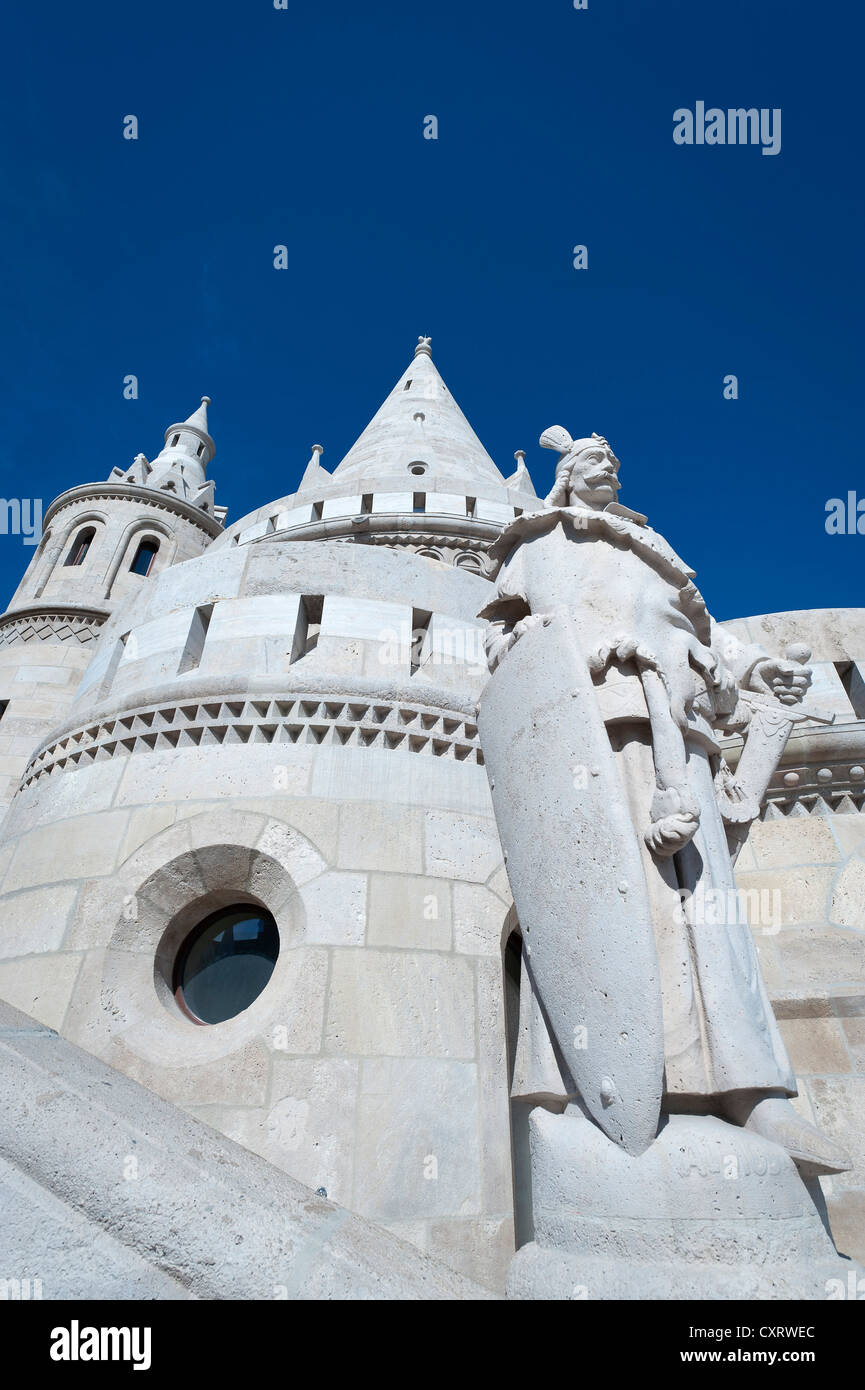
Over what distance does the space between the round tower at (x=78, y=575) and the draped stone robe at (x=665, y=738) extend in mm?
5568

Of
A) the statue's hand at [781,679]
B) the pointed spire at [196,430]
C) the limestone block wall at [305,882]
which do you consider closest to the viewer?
the statue's hand at [781,679]

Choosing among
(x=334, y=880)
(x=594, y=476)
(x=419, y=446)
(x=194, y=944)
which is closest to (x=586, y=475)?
(x=594, y=476)

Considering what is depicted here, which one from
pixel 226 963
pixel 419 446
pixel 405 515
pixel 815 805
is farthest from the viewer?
pixel 419 446

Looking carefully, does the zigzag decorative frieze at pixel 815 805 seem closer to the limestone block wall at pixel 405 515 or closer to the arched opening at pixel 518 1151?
the arched opening at pixel 518 1151

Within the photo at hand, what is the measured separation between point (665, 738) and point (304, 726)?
352 centimetres

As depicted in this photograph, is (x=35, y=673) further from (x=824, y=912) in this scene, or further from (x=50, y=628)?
(x=824, y=912)

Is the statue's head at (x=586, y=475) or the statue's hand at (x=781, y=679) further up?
the statue's head at (x=586, y=475)

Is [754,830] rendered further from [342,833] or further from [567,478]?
[567,478]

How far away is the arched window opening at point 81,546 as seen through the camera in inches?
713

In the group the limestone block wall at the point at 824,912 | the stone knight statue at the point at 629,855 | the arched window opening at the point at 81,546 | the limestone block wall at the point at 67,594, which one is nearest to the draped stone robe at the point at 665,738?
the stone knight statue at the point at 629,855

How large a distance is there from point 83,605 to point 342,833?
11.9 metres

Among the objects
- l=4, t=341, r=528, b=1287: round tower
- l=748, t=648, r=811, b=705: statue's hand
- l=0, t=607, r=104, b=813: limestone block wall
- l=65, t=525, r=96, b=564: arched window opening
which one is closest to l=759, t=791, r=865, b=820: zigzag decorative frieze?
l=4, t=341, r=528, b=1287: round tower

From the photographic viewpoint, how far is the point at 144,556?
1927 centimetres
